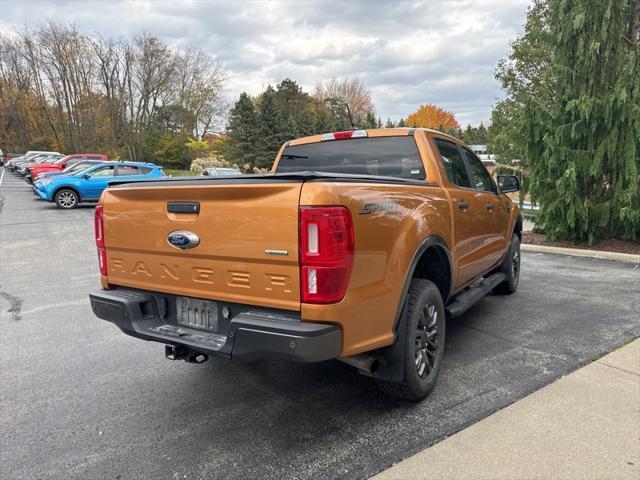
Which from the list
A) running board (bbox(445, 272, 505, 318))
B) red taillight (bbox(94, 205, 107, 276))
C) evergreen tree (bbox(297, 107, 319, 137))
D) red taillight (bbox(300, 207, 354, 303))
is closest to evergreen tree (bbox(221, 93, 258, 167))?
evergreen tree (bbox(297, 107, 319, 137))

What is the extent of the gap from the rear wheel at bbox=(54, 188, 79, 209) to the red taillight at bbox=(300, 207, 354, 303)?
53.0ft

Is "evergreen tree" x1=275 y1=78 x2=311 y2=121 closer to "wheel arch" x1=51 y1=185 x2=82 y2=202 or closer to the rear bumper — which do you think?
"wheel arch" x1=51 y1=185 x2=82 y2=202

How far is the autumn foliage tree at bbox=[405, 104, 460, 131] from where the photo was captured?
81106 mm

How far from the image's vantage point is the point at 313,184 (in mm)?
2309

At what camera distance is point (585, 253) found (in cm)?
887

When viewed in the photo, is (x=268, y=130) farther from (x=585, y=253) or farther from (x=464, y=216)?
(x=464, y=216)

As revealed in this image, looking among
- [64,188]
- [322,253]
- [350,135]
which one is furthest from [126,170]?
[322,253]

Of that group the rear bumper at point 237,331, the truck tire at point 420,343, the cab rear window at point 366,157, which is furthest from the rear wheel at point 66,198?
the truck tire at point 420,343

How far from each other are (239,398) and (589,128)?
914 cm

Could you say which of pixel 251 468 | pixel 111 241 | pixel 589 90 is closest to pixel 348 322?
pixel 251 468

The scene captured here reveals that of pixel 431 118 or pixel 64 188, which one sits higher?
pixel 431 118

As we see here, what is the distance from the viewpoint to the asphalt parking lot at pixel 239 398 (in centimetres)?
249

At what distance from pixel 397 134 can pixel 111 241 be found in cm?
248

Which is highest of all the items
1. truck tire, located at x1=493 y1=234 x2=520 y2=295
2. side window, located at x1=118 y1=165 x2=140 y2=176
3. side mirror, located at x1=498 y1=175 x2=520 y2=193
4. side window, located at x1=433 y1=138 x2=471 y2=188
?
side window, located at x1=118 y1=165 x2=140 y2=176
